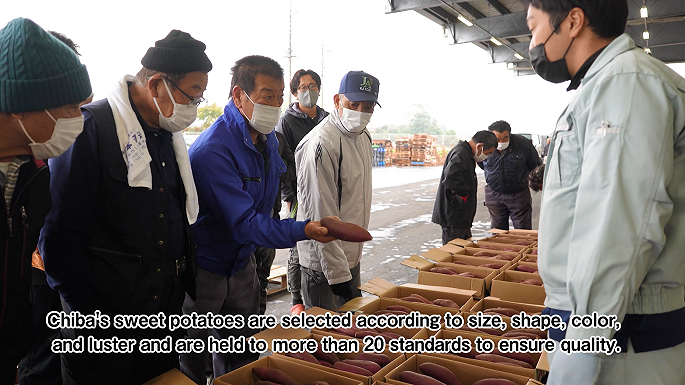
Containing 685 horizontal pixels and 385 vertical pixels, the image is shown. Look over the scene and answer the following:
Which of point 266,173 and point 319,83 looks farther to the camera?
point 319,83

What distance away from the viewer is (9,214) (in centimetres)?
139

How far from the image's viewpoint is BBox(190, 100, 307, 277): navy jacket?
2.10m

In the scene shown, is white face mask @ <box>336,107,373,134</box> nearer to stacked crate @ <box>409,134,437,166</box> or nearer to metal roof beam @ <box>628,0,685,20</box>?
metal roof beam @ <box>628,0,685,20</box>

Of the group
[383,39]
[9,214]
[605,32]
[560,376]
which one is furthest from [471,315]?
[383,39]

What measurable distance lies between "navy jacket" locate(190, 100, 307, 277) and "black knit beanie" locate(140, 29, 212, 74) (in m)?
0.40

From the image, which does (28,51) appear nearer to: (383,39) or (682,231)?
(682,231)

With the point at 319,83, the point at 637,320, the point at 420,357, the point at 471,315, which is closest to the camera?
the point at 637,320

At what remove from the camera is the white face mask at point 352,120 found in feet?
9.70

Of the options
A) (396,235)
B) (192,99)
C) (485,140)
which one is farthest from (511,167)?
(192,99)

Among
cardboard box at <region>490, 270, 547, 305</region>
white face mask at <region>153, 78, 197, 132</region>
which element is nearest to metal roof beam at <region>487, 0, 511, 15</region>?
cardboard box at <region>490, 270, 547, 305</region>

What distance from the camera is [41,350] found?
7.38ft

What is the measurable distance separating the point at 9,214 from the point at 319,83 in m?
3.72

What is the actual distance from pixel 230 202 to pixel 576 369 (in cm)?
144

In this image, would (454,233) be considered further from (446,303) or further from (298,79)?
(446,303)
